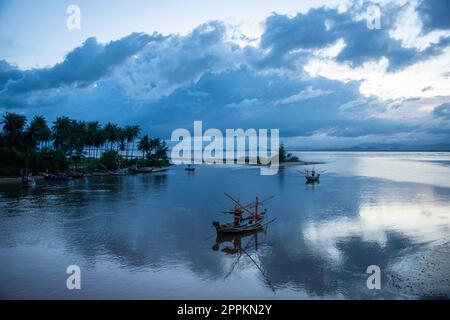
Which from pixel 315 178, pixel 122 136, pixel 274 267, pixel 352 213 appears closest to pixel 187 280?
pixel 274 267

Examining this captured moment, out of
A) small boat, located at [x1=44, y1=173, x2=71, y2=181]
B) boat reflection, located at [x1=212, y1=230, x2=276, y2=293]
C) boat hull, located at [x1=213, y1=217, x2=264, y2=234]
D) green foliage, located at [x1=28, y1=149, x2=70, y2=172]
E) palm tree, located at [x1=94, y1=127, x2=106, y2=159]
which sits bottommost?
boat reflection, located at [x1=212, y1=230, x2=276, y2=293]

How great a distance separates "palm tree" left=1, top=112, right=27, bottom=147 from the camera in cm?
7488

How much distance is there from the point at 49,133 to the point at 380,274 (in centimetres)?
8438

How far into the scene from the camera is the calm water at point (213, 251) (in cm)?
1877

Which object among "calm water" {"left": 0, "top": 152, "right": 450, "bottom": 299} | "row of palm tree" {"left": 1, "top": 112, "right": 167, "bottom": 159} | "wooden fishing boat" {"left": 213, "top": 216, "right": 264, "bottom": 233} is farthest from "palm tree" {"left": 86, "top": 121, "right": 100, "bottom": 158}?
"wooden fishing boat" {"left": 213, "top": 216, "right": 264, "bottom": 233}

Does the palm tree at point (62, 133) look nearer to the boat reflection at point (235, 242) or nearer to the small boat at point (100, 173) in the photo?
the small boat at point (100, 173)

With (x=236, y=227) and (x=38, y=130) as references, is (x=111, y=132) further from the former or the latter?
(x=236, y=227)

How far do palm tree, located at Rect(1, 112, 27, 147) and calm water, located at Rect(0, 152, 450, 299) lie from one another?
34610mm

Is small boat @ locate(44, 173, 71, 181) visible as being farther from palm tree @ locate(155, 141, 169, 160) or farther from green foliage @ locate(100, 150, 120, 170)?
palm tree @ locate(155, 141, 169, 160)

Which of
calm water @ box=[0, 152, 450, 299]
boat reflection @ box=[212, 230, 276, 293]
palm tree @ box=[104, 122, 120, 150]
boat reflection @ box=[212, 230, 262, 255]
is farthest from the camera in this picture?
palm tree @ box=[104, 122, 120, 150]

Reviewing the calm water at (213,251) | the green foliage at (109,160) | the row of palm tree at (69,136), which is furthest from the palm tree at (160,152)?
the calm water at (213,251)

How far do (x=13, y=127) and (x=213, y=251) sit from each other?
67.3m

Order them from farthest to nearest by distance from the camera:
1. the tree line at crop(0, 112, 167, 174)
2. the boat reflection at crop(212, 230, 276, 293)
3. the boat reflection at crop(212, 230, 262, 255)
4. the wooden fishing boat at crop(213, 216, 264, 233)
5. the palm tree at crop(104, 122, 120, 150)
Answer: the palm tree at crop(104, 122, 120, 150)
the tree line at crop(0, 112, 167, 174)
the wooden fishing boat at crop(213, 216, 264, 233)
the boat reflection at crop(212, 230, 262, 255)
the boat reflection at crop(212, 230, 276, 293)

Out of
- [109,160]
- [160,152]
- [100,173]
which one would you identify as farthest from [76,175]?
[160,152]
